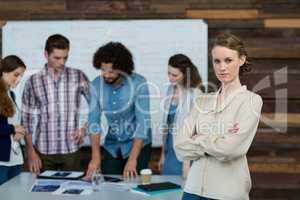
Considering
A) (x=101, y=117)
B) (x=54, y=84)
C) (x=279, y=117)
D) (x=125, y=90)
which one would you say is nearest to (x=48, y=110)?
(x=54, y=84)

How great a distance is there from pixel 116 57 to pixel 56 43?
688 mm

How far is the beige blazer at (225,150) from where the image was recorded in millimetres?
2127

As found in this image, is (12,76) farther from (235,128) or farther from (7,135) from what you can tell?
(235,128)

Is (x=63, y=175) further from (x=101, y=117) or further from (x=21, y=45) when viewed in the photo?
(x=21, y=45)

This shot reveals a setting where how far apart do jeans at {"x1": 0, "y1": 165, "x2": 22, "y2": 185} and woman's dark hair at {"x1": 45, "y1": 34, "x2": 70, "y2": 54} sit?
106cm

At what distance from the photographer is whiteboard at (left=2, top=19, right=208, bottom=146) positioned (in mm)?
4172

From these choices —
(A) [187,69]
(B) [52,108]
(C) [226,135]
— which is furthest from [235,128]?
(B) [52,108]

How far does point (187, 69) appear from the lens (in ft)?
12.6

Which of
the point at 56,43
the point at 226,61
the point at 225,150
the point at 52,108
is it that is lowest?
the point at 225,150

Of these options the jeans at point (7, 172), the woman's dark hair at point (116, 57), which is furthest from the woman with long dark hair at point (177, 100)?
the jeans at point (7, 172)

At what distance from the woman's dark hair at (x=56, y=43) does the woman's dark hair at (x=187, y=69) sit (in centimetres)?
92

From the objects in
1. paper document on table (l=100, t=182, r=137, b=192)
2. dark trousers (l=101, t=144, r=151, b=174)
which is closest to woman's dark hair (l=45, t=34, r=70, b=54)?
dark trousers (l=101, t=144, r=151, b=174)

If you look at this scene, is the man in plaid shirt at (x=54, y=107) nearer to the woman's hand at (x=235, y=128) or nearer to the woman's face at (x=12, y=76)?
the woman's face at (x=12, y=76)

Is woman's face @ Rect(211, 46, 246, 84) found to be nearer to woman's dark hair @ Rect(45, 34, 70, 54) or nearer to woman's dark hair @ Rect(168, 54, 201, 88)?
woman's dark hair @ Rect(168, 54, 201, 88)
